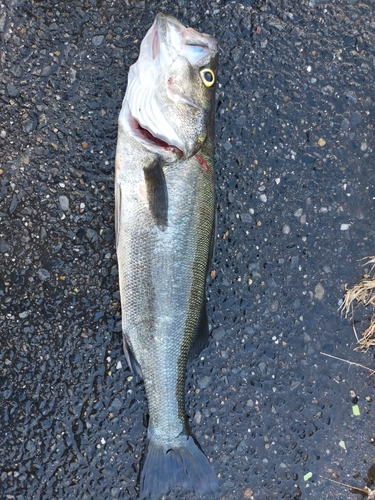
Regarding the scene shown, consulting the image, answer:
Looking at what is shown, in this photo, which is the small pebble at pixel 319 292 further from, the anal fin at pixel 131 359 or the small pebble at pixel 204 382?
the anal fin at pixel 131 359

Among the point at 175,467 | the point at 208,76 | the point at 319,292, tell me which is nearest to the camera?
the point at 208,76

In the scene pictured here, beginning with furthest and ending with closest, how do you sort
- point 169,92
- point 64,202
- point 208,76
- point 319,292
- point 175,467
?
point 319,292 → point 64,202 → point 175,467 → point 208,76 → point 169,92

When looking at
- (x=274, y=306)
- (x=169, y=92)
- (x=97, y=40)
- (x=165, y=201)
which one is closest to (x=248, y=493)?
(x=274, y=306)

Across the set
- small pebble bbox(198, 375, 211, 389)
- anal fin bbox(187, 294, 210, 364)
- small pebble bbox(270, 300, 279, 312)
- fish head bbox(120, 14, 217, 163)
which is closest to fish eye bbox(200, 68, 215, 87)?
fish head bbox(120, 14, 217, 163)

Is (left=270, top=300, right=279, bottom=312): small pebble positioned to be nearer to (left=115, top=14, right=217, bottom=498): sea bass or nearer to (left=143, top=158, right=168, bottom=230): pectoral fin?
(left=115, top=14, right=217, bottom=498): sea bass

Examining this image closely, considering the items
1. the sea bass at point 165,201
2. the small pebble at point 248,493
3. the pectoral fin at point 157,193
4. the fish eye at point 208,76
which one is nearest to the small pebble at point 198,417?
the sea bass at point 165,201

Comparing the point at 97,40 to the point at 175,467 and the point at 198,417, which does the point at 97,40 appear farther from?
the point at 175,467
